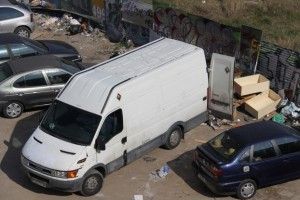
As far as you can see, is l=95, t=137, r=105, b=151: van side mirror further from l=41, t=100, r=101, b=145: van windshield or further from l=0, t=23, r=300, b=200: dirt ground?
l=0, t=23, r=300, b=200: dirt ground

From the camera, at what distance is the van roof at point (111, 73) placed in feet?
44.5

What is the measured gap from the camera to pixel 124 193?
535 inches

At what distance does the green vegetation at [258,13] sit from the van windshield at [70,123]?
38.7 feet

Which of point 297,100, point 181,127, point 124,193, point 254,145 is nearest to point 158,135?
point 181,127

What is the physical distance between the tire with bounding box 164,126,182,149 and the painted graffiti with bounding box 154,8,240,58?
4.61 metres

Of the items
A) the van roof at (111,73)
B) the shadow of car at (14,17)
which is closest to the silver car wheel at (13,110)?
the van roof at (111,73)

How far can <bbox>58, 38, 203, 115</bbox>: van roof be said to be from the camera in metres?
13.5

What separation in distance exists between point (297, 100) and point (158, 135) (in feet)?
16.0

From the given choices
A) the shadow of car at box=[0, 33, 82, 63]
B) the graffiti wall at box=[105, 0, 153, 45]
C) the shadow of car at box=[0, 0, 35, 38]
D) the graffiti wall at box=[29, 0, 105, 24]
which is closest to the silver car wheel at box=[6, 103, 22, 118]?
the shadow of car at box=[0, 33, 82, 63]

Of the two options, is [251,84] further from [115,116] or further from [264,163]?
[115,116]

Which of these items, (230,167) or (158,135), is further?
(158,135)

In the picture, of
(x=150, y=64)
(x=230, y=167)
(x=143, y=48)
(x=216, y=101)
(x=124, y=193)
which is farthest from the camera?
(x=216, y=101)

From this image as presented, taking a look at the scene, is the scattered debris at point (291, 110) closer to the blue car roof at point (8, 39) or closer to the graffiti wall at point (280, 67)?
the graffiti wall at point (280, 67)

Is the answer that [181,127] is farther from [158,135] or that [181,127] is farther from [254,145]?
[254,145]
